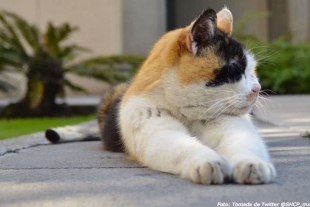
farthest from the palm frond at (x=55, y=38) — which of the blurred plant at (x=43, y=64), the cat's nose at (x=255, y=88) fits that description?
the cat's nose at (x=255, y=88)

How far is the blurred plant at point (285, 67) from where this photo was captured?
11055 millimetres

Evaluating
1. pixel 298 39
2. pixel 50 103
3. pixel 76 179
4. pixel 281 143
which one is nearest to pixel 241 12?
pixel 298 39

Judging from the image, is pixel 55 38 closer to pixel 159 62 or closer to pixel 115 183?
pixel 159 62

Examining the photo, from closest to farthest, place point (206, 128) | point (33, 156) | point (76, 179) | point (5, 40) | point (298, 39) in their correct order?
point (76, 179) < point (206, 128) < point (33, 156) < point (5, 40) < point (298, 39)

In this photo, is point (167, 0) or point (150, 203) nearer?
point (150, 203)

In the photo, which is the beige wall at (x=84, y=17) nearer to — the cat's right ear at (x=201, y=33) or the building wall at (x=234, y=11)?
the building wall at (x=234, y=11)

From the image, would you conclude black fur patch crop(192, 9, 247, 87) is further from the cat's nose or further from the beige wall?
the beige wall

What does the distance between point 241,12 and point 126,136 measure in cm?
1055

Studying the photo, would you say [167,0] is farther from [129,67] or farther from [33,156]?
[33,156]

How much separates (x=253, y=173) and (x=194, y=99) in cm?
79

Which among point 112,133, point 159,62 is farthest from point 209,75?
point 112,133

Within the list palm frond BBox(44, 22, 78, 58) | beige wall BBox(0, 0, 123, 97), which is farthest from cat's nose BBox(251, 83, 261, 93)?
beige wall BBox(0, 0, 123, 97)

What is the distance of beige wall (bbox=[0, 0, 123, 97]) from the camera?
1377 centimetres

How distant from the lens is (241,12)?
1352cm
